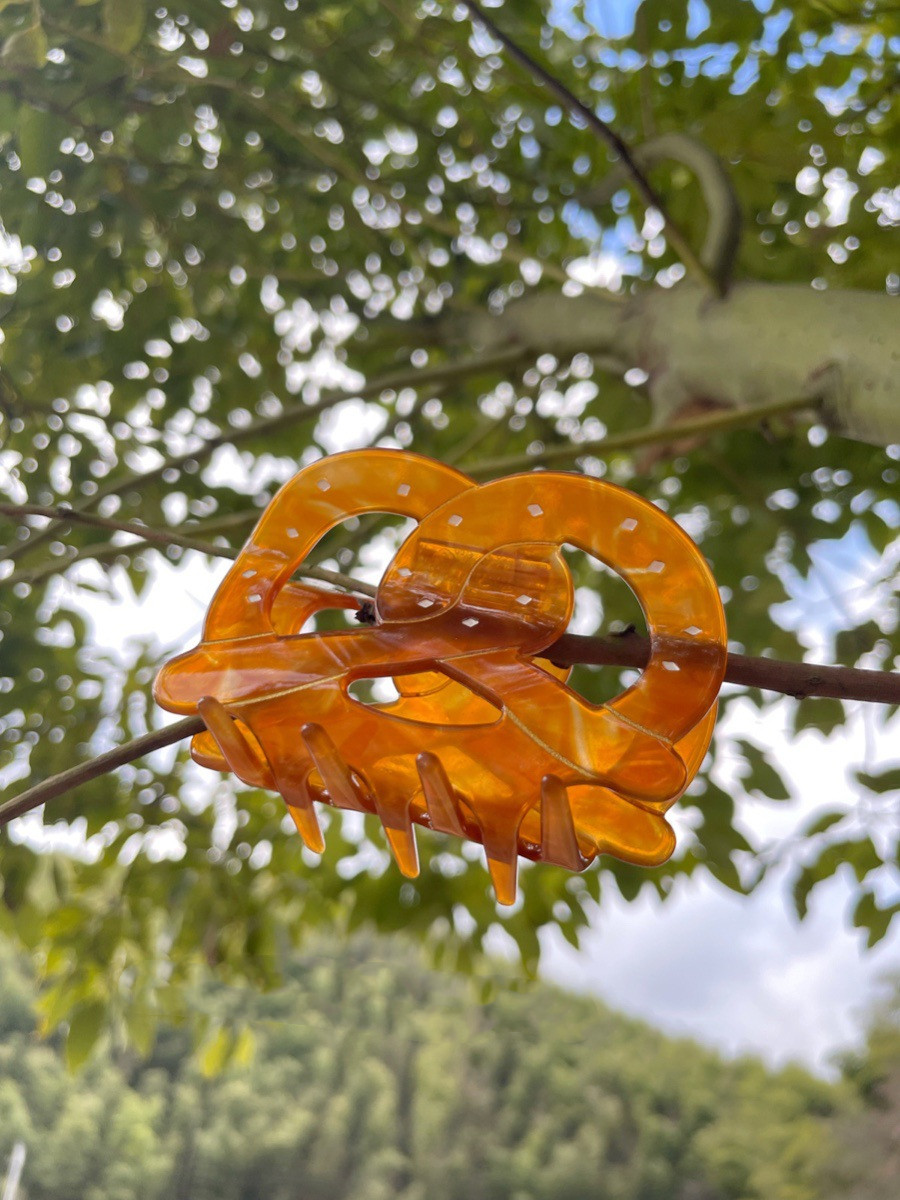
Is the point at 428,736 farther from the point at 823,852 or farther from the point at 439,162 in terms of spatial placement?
the point at 439,162

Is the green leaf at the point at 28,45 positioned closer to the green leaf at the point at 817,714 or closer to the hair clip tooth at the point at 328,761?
the hair clip tooth at the point at 328,761

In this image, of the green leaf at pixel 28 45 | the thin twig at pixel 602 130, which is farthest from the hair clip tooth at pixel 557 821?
the green leaf at pixel 28 45

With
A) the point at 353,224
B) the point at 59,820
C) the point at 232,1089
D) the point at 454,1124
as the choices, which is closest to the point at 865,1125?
the point at 454,1124

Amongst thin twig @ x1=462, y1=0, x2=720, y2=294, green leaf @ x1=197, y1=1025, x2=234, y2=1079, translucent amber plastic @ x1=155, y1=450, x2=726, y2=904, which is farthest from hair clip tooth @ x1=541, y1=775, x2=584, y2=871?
green leaf @ x1=197, y1=1025, x2=234, y2=1079

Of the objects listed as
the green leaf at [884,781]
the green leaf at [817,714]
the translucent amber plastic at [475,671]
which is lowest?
the translucent amber plastic at [475,671]

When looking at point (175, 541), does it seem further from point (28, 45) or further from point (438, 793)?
point (28, 45)

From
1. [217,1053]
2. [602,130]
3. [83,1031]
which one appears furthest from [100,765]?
[217,1053]
